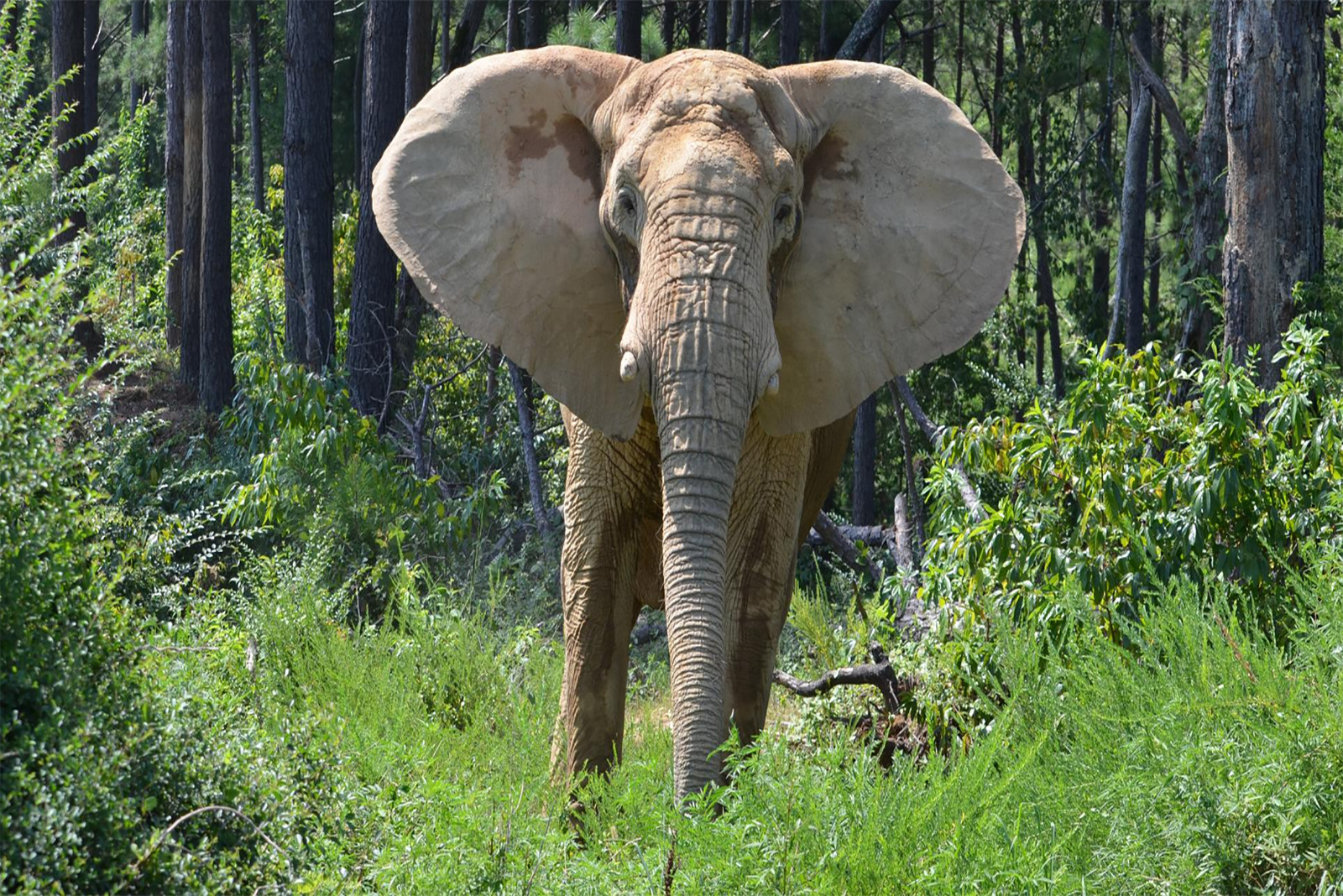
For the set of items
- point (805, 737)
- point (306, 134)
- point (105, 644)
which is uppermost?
point (306, 134)

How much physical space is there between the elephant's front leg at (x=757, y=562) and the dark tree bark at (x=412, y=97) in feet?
23.5

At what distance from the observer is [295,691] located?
6.24 m

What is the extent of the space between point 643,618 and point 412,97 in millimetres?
6151

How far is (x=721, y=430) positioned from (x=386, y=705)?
2118 millimetres

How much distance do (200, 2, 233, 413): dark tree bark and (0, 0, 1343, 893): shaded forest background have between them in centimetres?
295

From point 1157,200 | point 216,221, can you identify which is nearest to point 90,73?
point 216,221

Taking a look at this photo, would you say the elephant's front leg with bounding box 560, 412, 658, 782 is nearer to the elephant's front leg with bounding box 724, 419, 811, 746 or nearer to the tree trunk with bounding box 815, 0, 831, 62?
the elephant's front leg with bounding box 724, 419, 811, 746

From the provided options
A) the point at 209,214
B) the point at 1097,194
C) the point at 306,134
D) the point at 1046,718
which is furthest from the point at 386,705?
the point at 1097,194

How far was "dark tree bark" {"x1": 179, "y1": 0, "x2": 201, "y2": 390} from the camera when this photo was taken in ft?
63.7

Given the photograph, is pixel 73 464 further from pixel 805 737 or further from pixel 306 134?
pixel 306 134

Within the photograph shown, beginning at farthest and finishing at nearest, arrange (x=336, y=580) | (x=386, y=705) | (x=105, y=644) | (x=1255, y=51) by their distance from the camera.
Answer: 1. (x=336, y=580)
2. (x=1255, y=51)
3. (x=386, y=705)
4. (x=105, y=644)

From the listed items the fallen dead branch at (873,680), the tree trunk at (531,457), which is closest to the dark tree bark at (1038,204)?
the tree trunk at (531,457)

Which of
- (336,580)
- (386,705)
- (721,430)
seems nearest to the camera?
(721,430)

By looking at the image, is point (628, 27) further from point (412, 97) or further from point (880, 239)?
point (880, 239)
